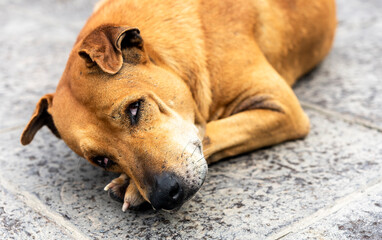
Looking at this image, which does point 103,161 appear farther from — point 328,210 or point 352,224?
point 352,224

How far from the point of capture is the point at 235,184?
292 cm

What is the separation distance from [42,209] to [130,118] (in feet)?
2.62

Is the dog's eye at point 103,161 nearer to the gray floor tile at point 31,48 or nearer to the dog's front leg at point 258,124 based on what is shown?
the dog's front leg at point 258,124

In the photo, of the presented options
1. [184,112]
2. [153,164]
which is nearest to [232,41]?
[184,112]

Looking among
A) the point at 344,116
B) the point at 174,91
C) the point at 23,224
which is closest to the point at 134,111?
the point at 174,91

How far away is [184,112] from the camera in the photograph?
9.54 feet

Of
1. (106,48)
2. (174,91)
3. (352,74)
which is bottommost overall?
(352,74)

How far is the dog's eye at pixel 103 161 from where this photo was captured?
2.79m

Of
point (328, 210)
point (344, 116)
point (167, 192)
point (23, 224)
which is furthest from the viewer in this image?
point (344, 116)

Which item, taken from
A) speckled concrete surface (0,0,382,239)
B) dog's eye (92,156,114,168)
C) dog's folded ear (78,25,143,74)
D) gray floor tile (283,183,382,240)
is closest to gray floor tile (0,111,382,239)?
speckled concrete surface (0,0,382,239)

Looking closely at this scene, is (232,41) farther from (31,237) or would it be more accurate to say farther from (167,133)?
(31,237)

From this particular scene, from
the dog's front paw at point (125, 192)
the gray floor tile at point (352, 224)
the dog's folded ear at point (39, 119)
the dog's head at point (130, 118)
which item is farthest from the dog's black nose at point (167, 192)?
the dog's folded ear at point (39, 119)

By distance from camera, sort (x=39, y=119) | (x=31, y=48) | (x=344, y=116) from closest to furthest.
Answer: (x=39, y=119) < (x=344, y=116) < (x=31, y=48)

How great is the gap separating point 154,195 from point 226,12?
63.7 inches
